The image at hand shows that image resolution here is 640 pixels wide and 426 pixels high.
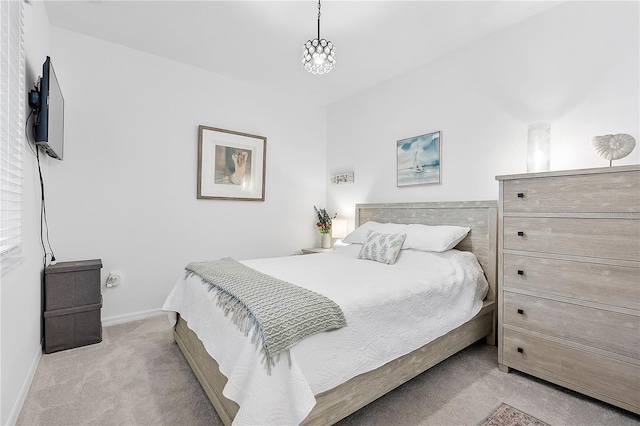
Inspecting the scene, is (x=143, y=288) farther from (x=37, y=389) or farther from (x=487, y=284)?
(x=487, y=284)

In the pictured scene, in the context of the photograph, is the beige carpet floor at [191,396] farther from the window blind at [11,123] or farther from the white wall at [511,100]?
the white wall at [511,100]

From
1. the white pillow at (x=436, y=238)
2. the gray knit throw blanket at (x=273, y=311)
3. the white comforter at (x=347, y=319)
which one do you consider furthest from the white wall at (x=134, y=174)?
the white pillow at (x=436, y=238)

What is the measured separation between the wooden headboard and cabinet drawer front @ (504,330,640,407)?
1.71 feet

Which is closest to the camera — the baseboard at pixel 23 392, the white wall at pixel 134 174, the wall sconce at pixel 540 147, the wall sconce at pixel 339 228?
the baseboard at pixel 23 392

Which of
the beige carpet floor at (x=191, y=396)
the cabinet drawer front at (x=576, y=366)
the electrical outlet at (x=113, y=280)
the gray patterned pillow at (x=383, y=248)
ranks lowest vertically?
the beige carpet floor at (x=191, y=396)

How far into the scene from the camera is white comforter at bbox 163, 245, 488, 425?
1.17m

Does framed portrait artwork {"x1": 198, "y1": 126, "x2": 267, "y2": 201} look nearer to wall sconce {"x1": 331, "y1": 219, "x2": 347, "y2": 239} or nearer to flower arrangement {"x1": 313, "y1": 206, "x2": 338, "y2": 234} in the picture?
flower arrangement {"x1": 313, "y1": 206, "x2": 338, "y2": 234}

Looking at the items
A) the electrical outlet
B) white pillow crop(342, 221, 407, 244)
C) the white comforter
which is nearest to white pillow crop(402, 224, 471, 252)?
Answer: the white comforter

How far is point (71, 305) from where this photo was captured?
2.36 metres

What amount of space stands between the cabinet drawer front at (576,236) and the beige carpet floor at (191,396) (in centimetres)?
87

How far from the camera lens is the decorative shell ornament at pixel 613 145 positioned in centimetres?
181

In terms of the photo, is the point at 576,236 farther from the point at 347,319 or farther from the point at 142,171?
the point at 142,171

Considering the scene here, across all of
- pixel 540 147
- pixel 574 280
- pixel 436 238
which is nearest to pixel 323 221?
pixel 436 238

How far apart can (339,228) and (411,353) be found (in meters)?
2.26
